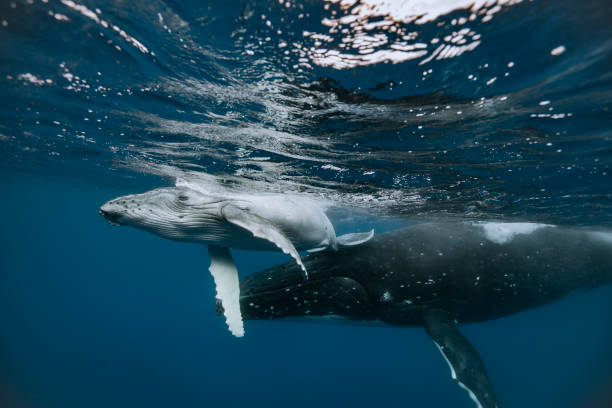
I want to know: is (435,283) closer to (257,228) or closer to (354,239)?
(354,239)

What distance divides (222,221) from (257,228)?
689mm

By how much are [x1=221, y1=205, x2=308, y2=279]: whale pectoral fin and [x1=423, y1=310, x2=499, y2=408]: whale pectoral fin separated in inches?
166

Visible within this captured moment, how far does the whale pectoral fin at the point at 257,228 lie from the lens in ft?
10.5

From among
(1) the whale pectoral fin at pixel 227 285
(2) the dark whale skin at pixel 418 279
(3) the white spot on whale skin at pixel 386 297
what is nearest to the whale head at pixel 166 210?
(1) the whale pectoral fin at pixel 227 285

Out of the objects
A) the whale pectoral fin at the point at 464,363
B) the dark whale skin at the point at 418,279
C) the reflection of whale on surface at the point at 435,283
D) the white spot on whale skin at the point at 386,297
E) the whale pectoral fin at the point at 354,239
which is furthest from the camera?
the white spot on whale skin at the point at 386,297

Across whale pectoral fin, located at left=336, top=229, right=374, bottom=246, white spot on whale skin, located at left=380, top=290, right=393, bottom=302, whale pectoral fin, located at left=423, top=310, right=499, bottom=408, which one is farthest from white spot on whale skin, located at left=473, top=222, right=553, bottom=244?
whale pectoral fin, located at left=336, top=229, right=374, bottom=246

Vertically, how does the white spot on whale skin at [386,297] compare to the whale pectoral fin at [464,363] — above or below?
above

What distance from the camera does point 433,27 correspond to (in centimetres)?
411

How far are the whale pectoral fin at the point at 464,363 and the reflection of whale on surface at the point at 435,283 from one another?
0.7 inches

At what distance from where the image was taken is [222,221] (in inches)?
147

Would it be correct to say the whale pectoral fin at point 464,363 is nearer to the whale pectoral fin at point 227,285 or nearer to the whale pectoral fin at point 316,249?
the whale pectoral fin at point 316,249

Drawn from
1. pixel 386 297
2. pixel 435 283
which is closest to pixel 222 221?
pixel 386 297

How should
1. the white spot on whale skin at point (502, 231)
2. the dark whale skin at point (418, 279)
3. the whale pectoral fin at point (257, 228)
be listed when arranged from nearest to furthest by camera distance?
1. the whale pectoral fin at point (257, 228)
2. the dark whale skin at point (418, 279)
3. the white spot on whale skin at point (502, 231)

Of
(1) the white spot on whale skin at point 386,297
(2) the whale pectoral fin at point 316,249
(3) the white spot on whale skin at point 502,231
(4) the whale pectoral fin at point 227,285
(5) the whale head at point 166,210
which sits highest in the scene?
(5) the whale head at point 166,210
